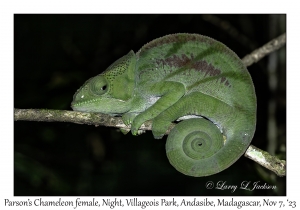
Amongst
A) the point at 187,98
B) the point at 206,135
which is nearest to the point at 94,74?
the point at 187,98

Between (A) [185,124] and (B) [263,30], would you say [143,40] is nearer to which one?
(B) [263,30]

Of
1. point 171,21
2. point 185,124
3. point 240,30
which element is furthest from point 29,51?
point 185,124

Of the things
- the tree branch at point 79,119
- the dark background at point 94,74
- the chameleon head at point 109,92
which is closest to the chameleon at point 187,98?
the chameleon head at point 109,92

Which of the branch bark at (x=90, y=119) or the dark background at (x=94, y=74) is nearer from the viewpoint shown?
the branch bark at (x=90, y=119)

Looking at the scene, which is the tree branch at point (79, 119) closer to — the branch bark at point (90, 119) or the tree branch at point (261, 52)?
the branch bark at point (90, 119)

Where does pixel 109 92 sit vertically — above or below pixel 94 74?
below

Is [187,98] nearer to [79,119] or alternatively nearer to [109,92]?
[109,92]
